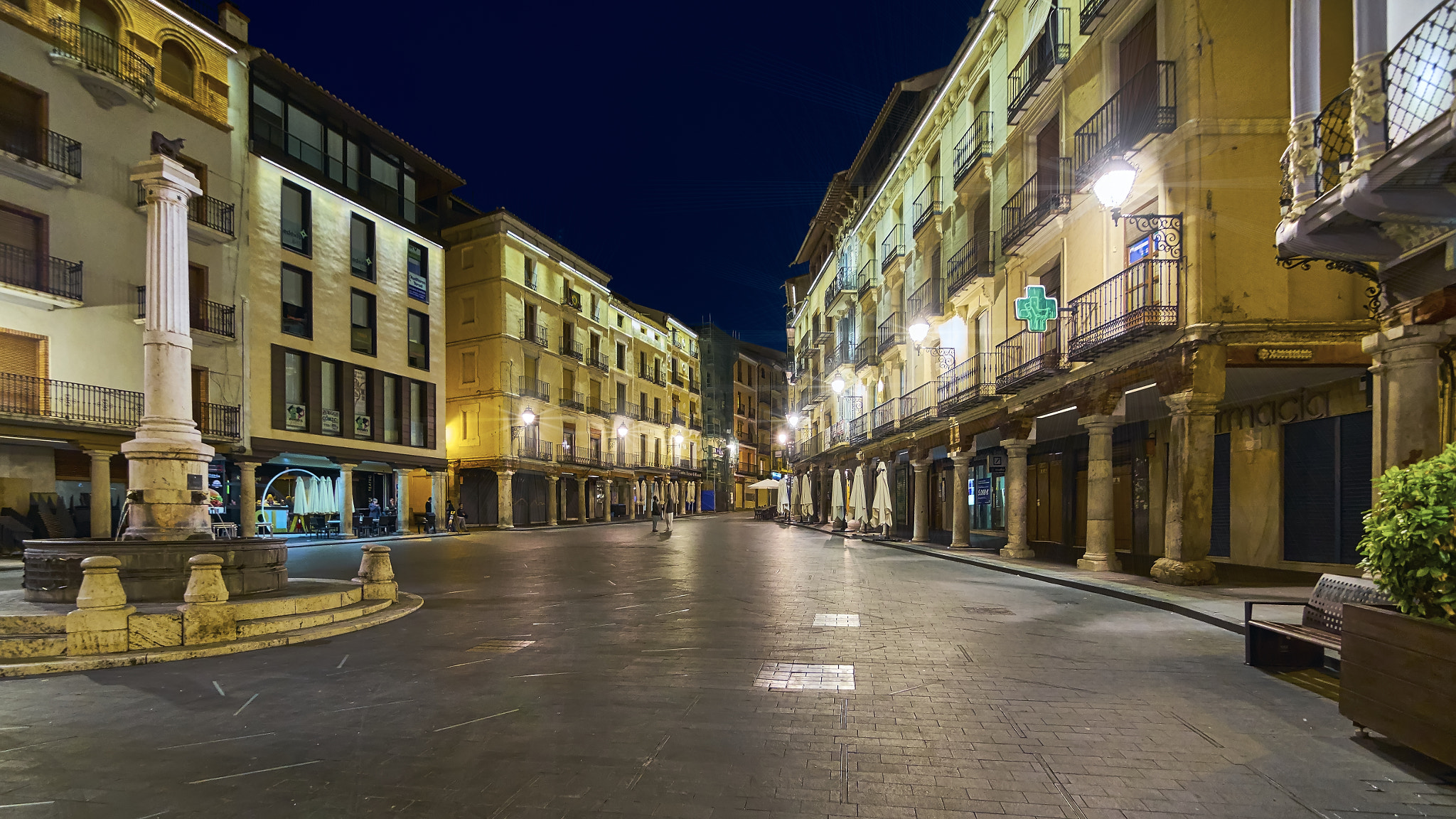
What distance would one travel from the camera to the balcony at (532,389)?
4059cm

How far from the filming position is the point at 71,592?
8773 mm

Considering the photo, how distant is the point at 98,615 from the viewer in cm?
702

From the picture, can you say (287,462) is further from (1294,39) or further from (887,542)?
(1294,39)

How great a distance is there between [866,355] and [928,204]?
332 inches

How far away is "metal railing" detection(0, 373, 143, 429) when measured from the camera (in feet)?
60.4

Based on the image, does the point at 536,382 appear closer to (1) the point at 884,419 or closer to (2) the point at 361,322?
(2) the point at 361,322

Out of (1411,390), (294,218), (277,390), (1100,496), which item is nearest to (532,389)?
(294,218)

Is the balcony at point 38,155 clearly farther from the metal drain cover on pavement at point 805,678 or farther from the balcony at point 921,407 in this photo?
the balcony at point 921,407

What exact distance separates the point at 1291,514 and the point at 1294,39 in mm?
9139

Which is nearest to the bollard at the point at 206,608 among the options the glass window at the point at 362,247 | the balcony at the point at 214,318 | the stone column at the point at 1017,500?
the stone column at the point at 1017,500

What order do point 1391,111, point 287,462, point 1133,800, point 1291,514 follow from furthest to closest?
point 287,462 < point 1291,514 < point 1391,111 < point 1133,800

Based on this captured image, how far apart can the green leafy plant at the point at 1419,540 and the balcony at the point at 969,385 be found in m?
13.9

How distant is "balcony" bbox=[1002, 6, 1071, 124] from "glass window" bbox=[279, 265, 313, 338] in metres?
25.0

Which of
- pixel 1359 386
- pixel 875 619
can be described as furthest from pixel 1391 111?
pixel 875 619
